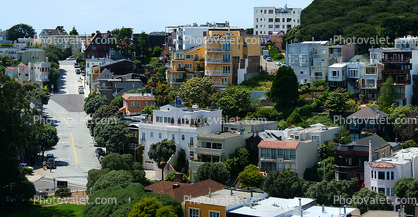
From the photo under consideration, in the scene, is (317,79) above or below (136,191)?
above

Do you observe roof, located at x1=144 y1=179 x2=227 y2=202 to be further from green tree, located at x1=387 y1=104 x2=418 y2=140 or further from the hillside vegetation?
the hillside vegetation

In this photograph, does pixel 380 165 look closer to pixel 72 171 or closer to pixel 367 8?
pixel 72 171

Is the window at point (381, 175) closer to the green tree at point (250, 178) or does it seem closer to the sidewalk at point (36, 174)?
the green tree at point (250, 178)

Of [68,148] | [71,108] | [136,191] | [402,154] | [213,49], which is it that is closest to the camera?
[136,191]

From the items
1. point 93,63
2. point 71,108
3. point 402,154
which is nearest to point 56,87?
point 93,63

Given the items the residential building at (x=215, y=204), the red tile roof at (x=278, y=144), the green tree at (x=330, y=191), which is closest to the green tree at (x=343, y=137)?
the red tile roof at (x=278, y=144)

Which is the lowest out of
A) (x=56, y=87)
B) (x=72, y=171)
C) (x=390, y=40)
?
(x=72, y=171)

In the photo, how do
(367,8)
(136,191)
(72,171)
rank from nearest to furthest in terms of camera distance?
1. (136,191)
2. (72,171)
3. (367,8)
